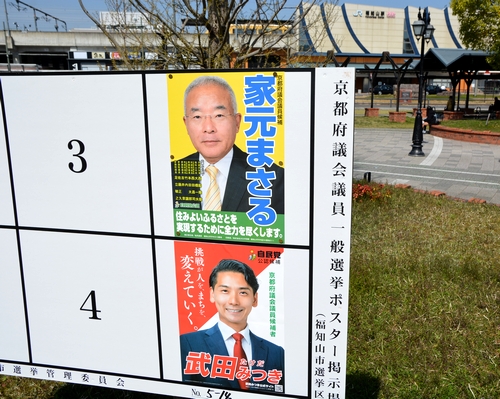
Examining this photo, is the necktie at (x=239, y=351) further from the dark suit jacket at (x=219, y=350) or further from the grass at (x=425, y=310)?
the grass at (x=425, y=310)

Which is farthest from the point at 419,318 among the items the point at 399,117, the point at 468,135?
the point at 399,117

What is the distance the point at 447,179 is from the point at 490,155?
462cm

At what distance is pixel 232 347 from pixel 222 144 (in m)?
0.96

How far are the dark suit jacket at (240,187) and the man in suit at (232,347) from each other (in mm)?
265

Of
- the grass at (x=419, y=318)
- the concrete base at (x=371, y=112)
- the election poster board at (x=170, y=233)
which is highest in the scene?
the election poster board at (x=170, y=233)

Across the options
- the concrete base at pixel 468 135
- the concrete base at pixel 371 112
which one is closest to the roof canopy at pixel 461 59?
the concrete base at pixel 371 112

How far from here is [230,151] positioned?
216 cm

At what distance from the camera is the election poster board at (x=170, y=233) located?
2098 millimetres

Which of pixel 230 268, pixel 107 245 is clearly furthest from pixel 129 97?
pixel 230 268

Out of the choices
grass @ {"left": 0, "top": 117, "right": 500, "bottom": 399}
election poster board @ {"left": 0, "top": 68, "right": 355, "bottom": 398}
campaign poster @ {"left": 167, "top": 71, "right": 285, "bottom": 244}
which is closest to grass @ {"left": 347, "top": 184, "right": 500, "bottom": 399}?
grass @ {"left": 0, "top": 117, "right": 500, "bottom": 399}

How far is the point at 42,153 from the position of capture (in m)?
2.44

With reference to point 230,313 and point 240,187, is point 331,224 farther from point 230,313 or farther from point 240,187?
point 230,313

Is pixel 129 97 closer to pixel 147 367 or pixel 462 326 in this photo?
pixel 147 367

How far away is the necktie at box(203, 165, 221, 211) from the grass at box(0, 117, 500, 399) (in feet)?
7.06
